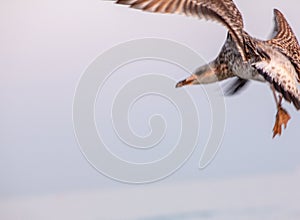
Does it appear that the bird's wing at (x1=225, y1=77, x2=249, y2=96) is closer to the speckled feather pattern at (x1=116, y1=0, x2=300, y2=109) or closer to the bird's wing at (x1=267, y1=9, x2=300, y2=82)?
the speckled feather pattern at (x1=116, y1=0, x2=300, y2=109)

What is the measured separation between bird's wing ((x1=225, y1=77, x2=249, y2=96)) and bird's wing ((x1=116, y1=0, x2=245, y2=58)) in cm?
11

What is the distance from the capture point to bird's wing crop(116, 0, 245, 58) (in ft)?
8.36

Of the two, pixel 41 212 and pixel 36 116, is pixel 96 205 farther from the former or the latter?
pixel 36 116

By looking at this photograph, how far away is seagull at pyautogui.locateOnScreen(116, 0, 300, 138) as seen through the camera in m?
2.57

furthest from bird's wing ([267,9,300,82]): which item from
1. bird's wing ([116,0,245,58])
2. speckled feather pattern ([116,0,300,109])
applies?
bird's wing ([116,0,245,58])

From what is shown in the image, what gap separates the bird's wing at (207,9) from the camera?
255 cm

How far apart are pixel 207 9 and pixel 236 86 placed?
333 mm

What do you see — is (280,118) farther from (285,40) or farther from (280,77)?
(285,40)

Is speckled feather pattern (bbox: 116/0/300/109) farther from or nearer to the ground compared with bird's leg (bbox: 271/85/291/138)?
farther from the ground

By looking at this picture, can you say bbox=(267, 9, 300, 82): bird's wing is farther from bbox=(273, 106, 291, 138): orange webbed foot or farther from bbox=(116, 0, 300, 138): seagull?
bbox=(273, 106, 291, 138): orange webbed foot

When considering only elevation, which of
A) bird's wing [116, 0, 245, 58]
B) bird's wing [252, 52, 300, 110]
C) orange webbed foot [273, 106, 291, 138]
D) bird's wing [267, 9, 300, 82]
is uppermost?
bird's wing [116, 0, 245, 58]

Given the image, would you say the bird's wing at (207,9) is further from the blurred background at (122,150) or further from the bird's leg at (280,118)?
the bird's leg at (280,118)

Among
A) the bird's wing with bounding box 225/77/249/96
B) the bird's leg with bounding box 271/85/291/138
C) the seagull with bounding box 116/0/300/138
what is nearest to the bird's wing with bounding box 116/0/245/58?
the seagull with bounding box 116/0/300/138

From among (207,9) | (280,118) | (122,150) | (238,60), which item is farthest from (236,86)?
(122,150)
